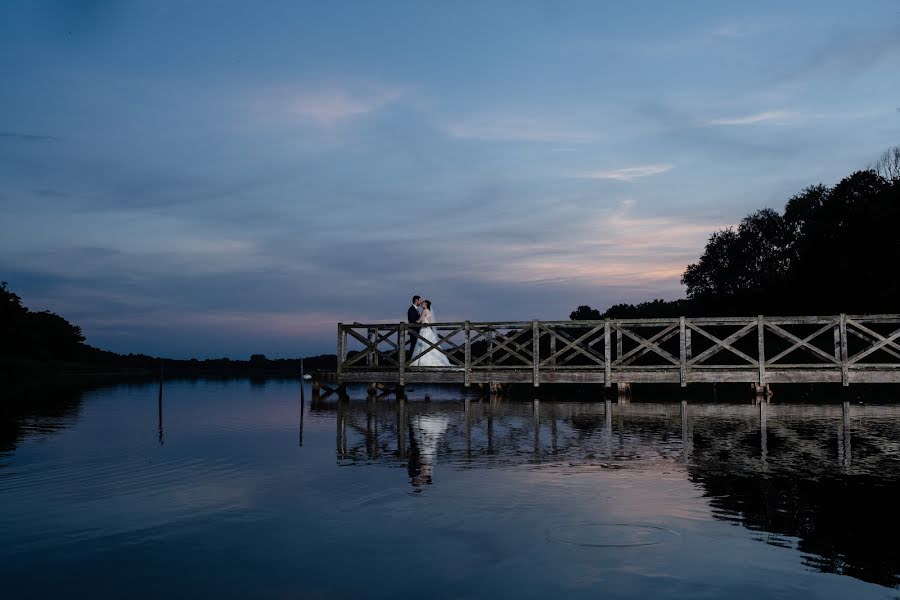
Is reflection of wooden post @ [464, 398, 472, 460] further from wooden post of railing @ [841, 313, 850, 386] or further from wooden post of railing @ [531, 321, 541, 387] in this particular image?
wooden post of railing @ [841, 313, 850, 386]

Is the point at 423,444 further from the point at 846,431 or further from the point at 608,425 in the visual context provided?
the point at 846,431

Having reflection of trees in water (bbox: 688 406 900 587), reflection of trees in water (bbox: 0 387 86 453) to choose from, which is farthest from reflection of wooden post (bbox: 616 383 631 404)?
reflection of trees in water (bbox: 0 387 86 453)

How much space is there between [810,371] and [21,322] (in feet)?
175

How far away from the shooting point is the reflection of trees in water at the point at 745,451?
7664 mm

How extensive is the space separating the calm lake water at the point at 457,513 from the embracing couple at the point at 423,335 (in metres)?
12.0

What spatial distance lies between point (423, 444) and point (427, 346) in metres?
14.7

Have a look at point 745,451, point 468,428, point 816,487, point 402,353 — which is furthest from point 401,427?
point 402,353

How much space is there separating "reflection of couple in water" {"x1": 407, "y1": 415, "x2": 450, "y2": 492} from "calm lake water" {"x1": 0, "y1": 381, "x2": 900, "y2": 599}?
3.8 inches

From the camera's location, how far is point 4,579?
6.25 meters

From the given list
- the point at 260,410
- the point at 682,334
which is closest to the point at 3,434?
the point at 260,410

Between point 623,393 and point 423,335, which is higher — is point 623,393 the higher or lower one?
the lower one

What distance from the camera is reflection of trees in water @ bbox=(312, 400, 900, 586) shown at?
25.1 ft

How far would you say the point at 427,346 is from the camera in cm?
2920

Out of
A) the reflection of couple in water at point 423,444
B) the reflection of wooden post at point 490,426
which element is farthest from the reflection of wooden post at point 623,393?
the reflection of couple in water at point 423,444
